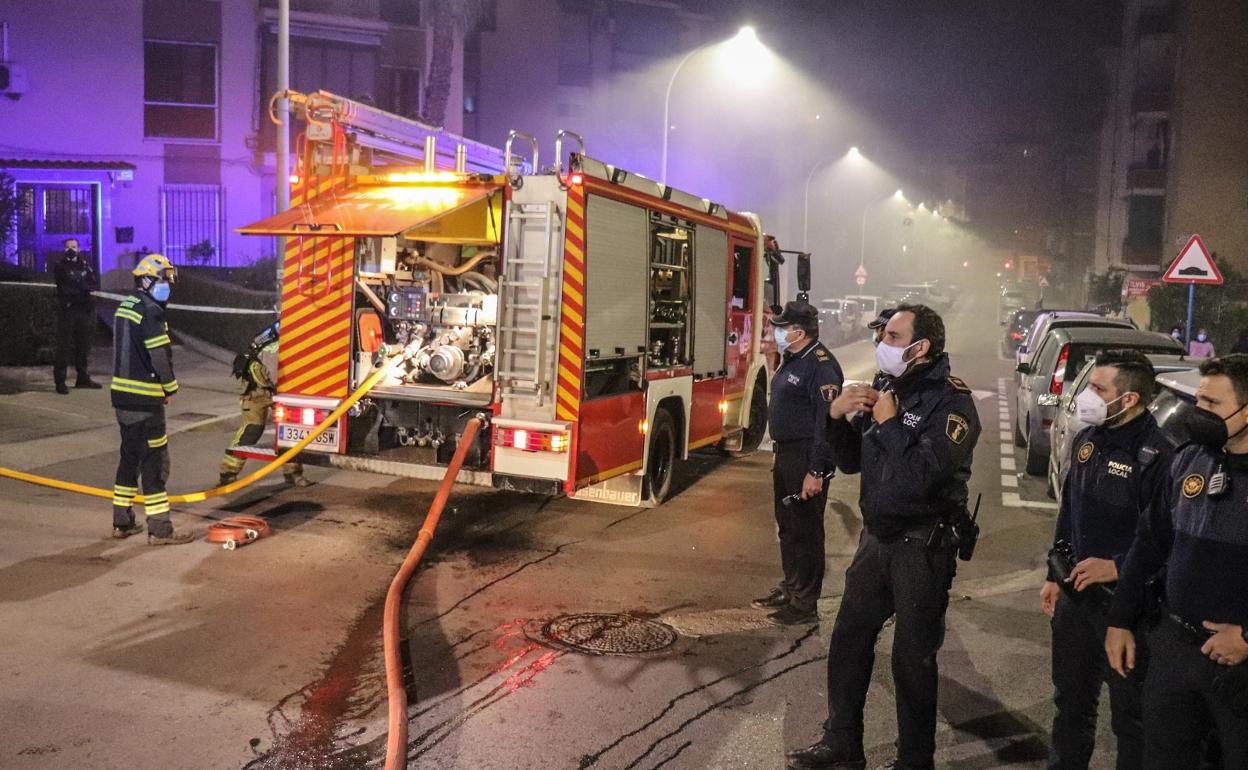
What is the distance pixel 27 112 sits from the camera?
24.8 m

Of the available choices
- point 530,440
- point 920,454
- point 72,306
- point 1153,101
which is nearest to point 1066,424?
point 530,440

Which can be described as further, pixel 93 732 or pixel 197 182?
pixel 197 182

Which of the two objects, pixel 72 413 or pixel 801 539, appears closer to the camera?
pixel 801 539

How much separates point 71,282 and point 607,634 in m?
10.3

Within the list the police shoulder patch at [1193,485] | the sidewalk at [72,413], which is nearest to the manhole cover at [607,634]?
the police shoulder patch at [1193,485]

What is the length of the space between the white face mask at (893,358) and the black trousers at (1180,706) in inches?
51.7

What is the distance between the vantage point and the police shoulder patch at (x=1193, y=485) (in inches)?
125

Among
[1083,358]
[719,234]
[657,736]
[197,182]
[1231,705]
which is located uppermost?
[197,182]

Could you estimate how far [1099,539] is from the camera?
153 inches

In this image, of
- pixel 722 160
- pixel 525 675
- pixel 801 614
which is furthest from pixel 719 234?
pixel 722 160

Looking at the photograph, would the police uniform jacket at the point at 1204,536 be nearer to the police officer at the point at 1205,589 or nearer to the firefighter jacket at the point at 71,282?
the police officer at the point at 1205,589

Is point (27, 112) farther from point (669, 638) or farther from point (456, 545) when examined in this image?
point (669, 638)

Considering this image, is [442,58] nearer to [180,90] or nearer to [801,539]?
[180,90]

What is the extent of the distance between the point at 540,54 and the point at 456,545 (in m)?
42.3
